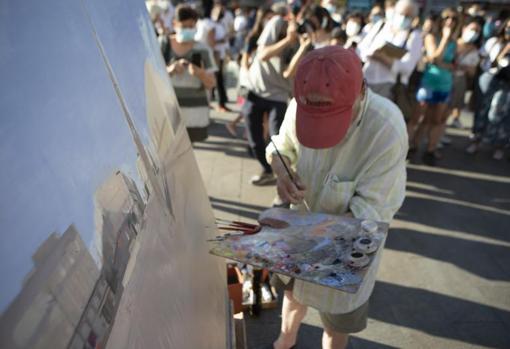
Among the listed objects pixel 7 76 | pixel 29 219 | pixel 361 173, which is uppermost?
pixel 7 76

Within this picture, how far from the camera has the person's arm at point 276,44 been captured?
10.7 feet

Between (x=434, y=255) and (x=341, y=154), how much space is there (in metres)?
2.06

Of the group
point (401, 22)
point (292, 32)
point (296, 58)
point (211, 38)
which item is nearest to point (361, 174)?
point (296, 58)

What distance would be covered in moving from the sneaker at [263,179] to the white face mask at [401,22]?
186 cm

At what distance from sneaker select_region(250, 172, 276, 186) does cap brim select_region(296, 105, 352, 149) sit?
271 centimetres

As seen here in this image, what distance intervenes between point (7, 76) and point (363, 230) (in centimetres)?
101

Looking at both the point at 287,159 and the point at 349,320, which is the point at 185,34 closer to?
the point at 287,159

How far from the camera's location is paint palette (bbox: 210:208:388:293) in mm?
1083

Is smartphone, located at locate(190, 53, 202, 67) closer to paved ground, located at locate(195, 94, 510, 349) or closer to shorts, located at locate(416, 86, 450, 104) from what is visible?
paved ground, located at locate(195, 94, 510, 349)

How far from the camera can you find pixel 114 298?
2.24 feet

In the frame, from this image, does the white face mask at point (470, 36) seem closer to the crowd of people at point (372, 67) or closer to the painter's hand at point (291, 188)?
the crowd of people at point (372, 67)

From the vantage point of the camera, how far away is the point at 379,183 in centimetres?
134

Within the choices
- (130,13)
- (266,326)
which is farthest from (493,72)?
(130,13)

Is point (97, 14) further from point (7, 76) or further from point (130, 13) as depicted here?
point (7, 76)
